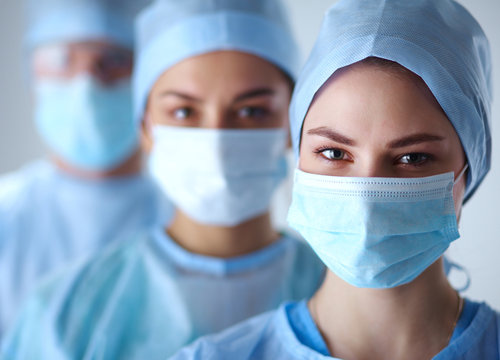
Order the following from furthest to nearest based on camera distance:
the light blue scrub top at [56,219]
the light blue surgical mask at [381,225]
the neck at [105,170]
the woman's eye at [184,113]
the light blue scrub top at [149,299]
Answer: the neck at [105,170] < the light blue scrub top at [56,219] < the woman's eye at [184,113] < the light blue scrub top at [149,299] < the light blue surgical mask at [381,225]

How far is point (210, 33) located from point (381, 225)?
1.05 m

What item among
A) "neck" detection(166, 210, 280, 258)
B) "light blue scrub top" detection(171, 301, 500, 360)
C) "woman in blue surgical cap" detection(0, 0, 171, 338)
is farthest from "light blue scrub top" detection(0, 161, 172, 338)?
"light blue scrub top" detection(171, 301, 500, 360)

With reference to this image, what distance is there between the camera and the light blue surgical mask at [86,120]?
8.79 ft

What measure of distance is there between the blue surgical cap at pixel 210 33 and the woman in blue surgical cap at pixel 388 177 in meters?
0.56

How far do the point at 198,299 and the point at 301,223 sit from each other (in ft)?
2.39

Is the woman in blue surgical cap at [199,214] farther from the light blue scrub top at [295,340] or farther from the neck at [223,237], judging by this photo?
the light blue scrub top at [295,340]

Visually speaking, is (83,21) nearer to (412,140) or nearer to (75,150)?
(75,150)

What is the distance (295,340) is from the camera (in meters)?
1.41

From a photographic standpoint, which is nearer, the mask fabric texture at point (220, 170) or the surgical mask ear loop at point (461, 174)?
the surgical mask ear loop at point (461, 174)

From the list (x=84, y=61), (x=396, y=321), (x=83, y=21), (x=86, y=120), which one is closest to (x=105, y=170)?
(x=86, y=120)

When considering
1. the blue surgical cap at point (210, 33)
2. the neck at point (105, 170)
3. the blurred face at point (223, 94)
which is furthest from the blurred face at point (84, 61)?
the blurred face at point (223, 94)

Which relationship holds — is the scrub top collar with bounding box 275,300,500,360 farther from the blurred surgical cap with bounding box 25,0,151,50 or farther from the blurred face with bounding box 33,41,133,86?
the blurred surgical cap with bounding box 25,0,151,50

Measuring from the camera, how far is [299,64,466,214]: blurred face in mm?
1223

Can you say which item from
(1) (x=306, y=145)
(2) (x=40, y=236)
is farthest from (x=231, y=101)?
(2) (x=40, y=236)
